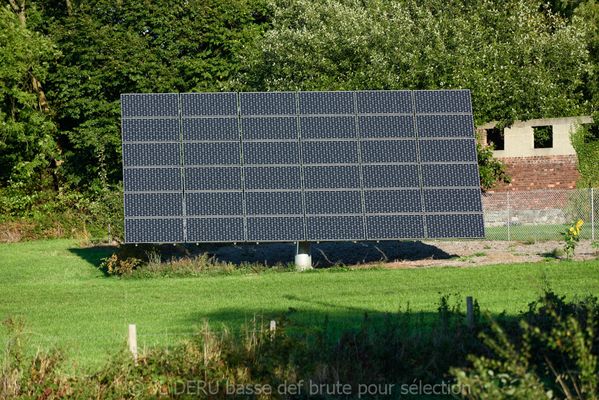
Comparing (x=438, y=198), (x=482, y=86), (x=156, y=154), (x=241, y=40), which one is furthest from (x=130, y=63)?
(x=438, y=198)

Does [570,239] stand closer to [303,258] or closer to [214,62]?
[303,258]

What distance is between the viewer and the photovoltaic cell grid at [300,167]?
29344mm

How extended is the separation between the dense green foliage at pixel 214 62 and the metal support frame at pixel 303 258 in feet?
64.1

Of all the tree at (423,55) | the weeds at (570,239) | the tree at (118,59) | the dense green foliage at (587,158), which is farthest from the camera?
the tree at (118,59)

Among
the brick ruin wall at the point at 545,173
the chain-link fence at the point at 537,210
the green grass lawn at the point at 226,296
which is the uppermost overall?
the brick ruin wall at the point at 545,173

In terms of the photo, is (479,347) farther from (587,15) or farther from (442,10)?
(587,15)

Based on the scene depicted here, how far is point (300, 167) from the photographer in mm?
30406

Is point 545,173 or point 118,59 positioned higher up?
point 118,59

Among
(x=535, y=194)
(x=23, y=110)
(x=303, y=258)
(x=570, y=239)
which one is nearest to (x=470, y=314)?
(x=303, y=258)

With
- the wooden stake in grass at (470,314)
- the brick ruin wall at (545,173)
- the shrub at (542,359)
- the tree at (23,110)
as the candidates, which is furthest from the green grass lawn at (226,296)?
the tree at (23,110)

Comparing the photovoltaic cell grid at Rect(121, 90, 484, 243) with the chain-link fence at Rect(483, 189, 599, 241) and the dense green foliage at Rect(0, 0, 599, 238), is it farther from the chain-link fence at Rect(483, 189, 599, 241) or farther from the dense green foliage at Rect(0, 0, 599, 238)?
the dense green foliage at Rect(0, 0, 599, 238)

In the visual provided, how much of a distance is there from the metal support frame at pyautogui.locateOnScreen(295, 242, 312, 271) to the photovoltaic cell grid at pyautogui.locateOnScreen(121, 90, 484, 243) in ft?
2.95

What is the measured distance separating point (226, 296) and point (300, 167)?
637cm

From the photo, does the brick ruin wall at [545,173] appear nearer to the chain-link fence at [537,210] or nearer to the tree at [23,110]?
the chain-link fence at [537,210]
